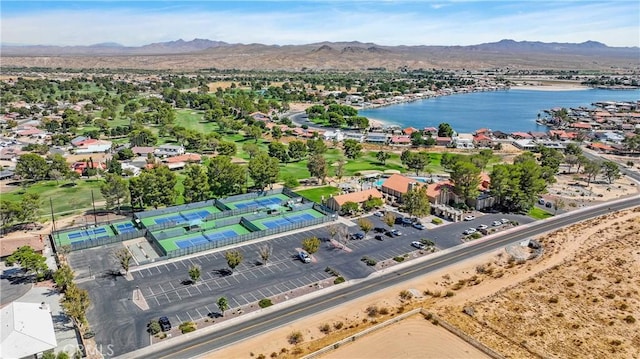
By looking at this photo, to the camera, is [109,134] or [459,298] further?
[109,134]

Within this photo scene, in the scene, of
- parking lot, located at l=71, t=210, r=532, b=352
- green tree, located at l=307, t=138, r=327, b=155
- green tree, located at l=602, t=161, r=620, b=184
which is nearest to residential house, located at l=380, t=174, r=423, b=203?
parking lot, located at l=71, t=210, r=532, b=352

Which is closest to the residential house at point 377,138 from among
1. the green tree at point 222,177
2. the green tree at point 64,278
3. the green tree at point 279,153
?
the green tree at point 279,153

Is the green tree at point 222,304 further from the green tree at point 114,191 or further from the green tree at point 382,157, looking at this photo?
the green tree at point 382,157

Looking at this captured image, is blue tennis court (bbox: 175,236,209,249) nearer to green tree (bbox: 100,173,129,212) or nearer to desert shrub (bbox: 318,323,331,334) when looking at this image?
green tree (bbox: 100,173,129,212)

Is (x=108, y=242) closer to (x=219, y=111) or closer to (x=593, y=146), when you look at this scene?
(x=219, y=111)

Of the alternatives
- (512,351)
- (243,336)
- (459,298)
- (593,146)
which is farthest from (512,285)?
(593,146)

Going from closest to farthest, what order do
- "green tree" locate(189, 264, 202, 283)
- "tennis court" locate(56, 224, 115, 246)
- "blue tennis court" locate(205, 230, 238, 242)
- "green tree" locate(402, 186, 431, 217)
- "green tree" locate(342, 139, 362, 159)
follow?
1. "green tree" locate(189, 264, 202, 283)
2. "tennis court" locate(56, 224, 115, 246)
3. "blue tennis court" locate(205, 230, 238, 242)
4. "green tree" locate(402, 186, 431, 217)
5. "green tree" locate(342, 139, 362, 159)
